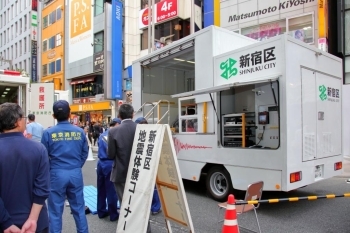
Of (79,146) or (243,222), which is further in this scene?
(243,222)

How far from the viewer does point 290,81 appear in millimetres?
5051

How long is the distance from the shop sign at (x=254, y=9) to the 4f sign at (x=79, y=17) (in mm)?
17205

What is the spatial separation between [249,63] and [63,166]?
11.9 feet

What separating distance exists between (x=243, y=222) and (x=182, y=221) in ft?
5.27

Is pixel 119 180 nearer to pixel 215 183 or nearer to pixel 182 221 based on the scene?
pixel 182 221

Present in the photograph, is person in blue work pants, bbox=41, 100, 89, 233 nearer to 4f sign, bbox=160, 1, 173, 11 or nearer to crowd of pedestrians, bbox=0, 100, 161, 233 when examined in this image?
crowd of pedestrians, bbox=0, 100, 161, 233

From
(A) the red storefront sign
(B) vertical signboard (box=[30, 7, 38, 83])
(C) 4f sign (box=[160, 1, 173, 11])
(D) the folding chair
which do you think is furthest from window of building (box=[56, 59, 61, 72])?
(D) the folding chair

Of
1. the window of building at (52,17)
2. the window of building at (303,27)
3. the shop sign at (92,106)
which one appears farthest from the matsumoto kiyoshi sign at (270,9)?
the window of building at (52,17)

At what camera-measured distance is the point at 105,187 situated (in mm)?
5141

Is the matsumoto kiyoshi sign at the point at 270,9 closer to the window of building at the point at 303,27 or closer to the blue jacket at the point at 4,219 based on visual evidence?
the window of building at the point at 303,27

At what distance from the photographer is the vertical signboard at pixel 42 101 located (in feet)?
26.5

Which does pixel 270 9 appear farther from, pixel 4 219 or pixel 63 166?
pixel 4 219

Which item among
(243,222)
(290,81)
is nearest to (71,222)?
(243,222)

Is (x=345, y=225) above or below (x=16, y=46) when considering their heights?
below
